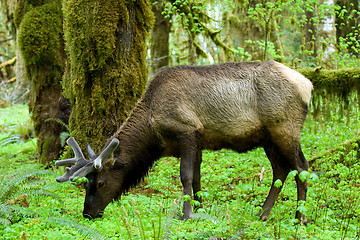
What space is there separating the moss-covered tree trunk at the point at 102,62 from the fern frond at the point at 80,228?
2.66 metres

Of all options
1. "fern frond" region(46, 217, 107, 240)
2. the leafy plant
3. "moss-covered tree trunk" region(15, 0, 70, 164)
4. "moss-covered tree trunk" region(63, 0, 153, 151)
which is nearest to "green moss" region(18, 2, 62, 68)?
"moss-covered tree trunk" region(15, 0, 70, 164)

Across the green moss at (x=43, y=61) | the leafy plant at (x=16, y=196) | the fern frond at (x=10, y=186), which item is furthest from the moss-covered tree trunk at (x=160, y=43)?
the fern frond at (x=10, y=186)

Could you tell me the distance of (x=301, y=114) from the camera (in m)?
6.35

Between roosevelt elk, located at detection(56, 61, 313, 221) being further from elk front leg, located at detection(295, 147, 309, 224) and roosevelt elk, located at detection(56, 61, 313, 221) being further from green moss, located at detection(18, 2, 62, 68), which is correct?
green moss, located at detection(18, 2, 62, 68)

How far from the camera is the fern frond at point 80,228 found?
169 inches

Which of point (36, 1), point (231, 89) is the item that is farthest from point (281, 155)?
point (36, 1)

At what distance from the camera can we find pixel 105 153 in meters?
5.84

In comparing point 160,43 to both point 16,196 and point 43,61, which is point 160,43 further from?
point 16,196

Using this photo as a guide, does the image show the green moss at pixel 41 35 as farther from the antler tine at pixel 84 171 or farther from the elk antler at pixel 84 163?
the antler tine at pixel 84 171

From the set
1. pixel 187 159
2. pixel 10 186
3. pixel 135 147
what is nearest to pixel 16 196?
pixel 10 186

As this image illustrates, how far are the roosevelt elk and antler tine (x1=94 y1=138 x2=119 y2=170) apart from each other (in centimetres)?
19

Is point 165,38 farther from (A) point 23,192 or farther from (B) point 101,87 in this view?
(A) point 23,192

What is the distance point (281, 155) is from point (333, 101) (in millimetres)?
3632

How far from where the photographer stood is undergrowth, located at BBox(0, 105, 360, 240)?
4.39 metres
